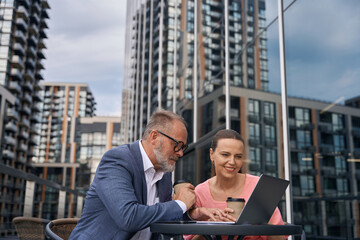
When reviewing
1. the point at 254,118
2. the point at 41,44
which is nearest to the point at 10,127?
the point at 41,44

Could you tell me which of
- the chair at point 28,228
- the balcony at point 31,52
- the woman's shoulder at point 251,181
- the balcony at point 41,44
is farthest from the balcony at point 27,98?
the woman's shoulder at point 251,181

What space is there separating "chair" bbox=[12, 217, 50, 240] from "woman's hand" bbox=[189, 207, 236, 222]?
6.10 feet

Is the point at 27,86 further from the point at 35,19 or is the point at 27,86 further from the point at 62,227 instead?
the point at 62,227

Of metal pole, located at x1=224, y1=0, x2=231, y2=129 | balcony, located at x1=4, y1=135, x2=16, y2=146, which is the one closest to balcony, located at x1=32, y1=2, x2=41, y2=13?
balcony, located at x1=4, y1=135, x2=16, y2=146

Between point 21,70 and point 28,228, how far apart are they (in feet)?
190

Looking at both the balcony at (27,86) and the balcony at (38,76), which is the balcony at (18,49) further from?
the balcony at (38,76)

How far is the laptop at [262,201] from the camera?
1799 mm

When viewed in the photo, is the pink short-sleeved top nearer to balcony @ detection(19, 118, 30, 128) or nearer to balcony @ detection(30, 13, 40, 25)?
balcony @ detection(19, 118, 30, 128)

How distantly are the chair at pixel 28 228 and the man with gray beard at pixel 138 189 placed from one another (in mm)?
1506

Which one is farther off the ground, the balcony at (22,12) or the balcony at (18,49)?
the balcony at (22,12)

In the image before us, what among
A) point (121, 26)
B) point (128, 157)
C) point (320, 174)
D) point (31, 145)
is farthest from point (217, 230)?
point (31, 145)

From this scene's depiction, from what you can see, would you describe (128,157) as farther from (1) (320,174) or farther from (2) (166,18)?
(2) (166,18)

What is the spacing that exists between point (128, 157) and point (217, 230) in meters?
0.62

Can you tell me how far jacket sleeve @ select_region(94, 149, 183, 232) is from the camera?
176cm
